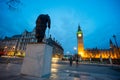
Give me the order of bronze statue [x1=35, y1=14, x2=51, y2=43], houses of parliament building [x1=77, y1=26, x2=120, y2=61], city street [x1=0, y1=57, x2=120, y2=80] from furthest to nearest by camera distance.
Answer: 1. houses of parliament building [x1=77, y1=26, x2=120, y2=61]
2. bronze statue [x1=35, y1=14, x2=51, y2=43]
3. city street [x1=0, y1=57, x2=120, y2=80]

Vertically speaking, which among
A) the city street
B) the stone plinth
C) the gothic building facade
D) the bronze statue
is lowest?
the city street

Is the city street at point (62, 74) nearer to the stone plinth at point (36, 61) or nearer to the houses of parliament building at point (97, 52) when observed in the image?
the stone plinth at point (36, 61)

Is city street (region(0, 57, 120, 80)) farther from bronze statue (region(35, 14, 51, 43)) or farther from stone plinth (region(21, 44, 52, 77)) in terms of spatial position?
bronze statue (region(35, 14, 51, 43))

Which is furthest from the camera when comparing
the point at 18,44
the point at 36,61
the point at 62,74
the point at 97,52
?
the point at 18,44

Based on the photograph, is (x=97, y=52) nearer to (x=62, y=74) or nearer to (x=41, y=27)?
(x=62, y=74)

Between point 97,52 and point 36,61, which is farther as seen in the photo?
point 97,52

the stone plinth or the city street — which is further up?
the stone plinth

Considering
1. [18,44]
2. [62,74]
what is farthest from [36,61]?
[18,44]

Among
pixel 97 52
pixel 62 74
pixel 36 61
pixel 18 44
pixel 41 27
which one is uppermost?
pixel 18 44

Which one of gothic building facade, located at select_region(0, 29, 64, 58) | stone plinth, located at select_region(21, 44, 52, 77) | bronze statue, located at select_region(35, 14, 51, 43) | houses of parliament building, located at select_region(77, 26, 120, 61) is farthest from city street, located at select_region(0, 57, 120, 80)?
gothic building facade, located at select_region(0, 29, 64, 58)

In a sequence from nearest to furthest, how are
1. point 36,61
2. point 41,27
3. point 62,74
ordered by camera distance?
point 36,61 < point 41,27 < point 62,74

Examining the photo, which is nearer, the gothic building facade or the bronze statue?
the bronze statue

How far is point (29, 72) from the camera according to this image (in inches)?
231

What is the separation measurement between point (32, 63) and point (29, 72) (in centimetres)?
62
